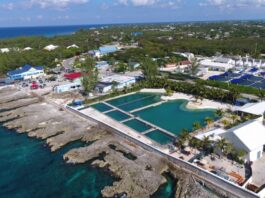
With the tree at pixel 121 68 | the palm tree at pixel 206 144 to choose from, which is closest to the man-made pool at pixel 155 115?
the palm tree at pixel 206 144

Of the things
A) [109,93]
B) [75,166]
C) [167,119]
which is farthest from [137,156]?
[109,93]

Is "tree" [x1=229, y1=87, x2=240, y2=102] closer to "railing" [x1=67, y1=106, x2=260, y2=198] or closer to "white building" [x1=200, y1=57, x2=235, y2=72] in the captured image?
"railing" [x1=67, y1=106, x2=260, y2=198]

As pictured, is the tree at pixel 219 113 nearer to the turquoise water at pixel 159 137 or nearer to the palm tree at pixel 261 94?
the turquoise water at pixel 159 137

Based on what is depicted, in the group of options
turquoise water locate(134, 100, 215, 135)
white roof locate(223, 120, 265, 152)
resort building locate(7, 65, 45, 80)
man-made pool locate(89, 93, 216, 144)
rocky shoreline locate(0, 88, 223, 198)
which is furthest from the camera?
resort building locate(7, 65, 45, 80)

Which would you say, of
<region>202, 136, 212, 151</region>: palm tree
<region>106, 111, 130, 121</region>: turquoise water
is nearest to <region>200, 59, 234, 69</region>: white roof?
<region>106, 111, 130, 121</region>: turquoise water

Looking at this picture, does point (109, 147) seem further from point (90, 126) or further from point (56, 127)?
point (56, 127)

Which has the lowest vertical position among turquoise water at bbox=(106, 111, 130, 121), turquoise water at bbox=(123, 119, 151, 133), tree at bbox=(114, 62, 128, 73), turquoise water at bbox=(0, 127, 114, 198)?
turquoise water at bbox=(0, 127, 114, 198)

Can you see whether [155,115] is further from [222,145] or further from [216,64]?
[216,64]
